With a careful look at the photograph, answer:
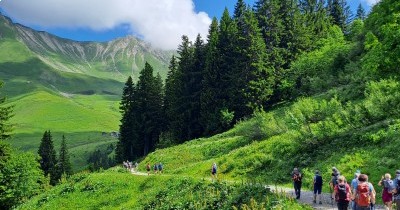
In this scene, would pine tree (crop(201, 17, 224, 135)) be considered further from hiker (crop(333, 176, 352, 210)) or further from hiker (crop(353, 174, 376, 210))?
hiker (crop(353, 174, 376, 210))

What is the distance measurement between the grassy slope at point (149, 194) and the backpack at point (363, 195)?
3.98m

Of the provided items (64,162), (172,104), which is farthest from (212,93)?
(64,162)

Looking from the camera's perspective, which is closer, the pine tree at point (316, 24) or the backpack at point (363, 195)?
the backpack at point (363, 195)

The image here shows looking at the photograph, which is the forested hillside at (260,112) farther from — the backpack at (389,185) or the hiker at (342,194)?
the backpack at (389,185)

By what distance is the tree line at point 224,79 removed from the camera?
63.7m

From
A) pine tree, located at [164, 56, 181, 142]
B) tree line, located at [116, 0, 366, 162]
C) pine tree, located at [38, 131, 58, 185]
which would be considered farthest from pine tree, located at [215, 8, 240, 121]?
pine tree, located at [38, 131, 58, 185]

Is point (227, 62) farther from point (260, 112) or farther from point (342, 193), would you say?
point (342, 193)

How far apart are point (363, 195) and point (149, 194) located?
2081 centimetres

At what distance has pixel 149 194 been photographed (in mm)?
32375

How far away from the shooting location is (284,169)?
3212 cm

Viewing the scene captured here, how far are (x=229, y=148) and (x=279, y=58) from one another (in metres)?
25.4

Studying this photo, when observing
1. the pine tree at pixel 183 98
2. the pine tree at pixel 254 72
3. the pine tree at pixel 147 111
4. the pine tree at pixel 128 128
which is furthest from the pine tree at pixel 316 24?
the pine tree at pixel 128 128

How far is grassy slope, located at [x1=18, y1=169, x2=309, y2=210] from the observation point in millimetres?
21391

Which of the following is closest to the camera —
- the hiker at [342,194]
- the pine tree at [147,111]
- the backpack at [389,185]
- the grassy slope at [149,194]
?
the hiker at [342,194]
